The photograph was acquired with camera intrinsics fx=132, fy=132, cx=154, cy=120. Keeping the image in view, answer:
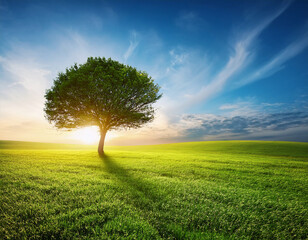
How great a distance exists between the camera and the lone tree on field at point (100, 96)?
1770cm

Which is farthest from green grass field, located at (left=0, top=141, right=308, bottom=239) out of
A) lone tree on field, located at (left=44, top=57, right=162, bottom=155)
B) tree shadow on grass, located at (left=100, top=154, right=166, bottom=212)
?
lone tree on field, located at (left=44, top=57, right=162, bottom=155)

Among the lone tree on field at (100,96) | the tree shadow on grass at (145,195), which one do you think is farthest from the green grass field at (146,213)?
the lone tree on field at (100,96)

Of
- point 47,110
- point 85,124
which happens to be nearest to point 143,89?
point 85,124

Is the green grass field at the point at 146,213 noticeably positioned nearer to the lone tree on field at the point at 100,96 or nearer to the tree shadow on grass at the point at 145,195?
the tree shadow on grass at the point at 145,195

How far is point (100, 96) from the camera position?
18.1m

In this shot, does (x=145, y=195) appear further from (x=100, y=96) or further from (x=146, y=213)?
(x=100, y=96)

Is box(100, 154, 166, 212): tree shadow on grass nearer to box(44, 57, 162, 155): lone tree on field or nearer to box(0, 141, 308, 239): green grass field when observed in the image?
box(0, 141, 308, 239): green grass field

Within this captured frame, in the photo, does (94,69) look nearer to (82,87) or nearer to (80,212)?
(82,87)

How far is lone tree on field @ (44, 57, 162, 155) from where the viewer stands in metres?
17.7

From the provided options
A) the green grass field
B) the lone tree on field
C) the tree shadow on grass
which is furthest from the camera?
the lone tree on field


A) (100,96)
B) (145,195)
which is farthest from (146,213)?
(100,96)

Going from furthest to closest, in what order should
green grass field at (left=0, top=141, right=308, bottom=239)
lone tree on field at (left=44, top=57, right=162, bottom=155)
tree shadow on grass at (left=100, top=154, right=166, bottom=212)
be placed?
lone tree on field at (left=44, top=57, right=162, bottom=155), tree shadow on grass at (left=100, top=154, right=166, bottom=212), green grass field at (left=0, top=141, right=308, bottom=239)

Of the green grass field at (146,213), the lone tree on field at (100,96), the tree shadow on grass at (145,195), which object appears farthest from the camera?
the lone tree on field at (100,96)

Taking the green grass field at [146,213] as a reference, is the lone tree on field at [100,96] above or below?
above
